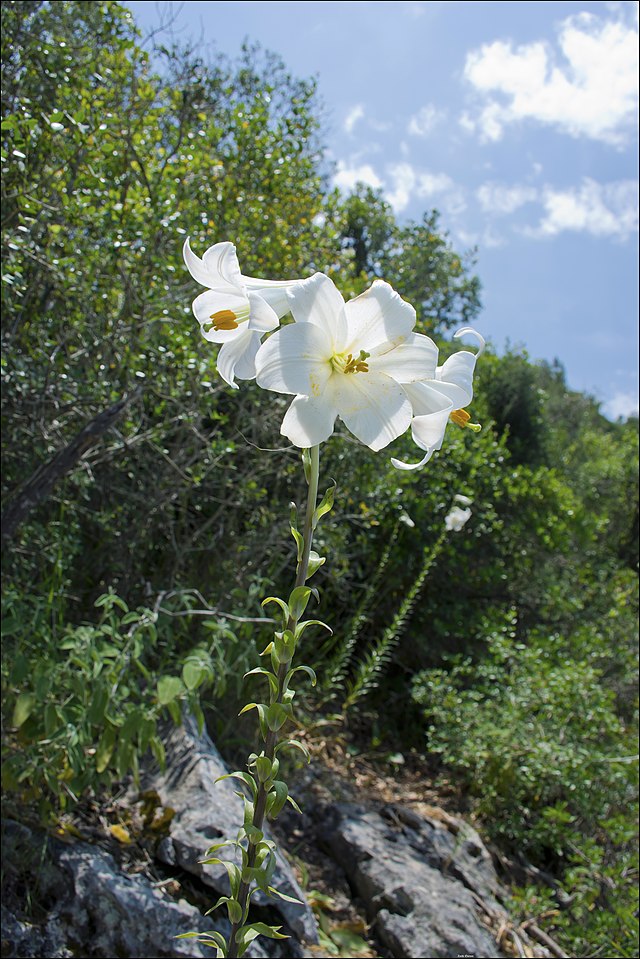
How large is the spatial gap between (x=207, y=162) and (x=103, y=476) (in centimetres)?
152

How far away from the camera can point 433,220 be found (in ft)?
24.0

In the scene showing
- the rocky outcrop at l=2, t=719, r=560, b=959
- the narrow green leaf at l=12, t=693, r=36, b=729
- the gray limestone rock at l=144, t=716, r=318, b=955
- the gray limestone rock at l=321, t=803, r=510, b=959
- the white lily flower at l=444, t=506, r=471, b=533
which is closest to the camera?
the narrow green leaf at l=12, t=693, r=36, b=729

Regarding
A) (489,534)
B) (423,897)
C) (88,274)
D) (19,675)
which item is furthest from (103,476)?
(489,534)

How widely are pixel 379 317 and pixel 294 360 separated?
0.44ft

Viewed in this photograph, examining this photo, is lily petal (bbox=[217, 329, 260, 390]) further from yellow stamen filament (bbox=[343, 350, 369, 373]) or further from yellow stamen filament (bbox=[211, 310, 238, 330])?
yellow stamen filament (bbox=[343, 350, 369, 373])

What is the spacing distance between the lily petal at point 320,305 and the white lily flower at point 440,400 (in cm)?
14

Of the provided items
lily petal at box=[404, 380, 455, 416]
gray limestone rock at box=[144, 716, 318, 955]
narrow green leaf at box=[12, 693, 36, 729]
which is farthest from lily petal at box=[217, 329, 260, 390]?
gray limestone rock at box=[144, 716, 318, 955]

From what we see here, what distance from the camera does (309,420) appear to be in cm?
96

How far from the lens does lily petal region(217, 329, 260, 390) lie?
1.09 m

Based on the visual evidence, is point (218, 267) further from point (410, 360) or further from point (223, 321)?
point (410, 360)

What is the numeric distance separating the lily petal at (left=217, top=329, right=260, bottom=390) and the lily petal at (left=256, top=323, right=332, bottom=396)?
0.13 meters

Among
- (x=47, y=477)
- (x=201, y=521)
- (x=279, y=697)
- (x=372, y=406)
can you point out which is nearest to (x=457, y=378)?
(x=372, y=406)

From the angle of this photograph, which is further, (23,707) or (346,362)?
(23,707)

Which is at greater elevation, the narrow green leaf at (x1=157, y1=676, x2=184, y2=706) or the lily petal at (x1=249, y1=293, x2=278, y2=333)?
the lily petal at (x1=249, y1=293, x2=278, y2=333)
